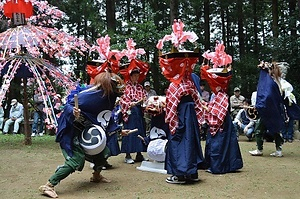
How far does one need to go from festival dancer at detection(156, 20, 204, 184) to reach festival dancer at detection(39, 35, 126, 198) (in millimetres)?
724

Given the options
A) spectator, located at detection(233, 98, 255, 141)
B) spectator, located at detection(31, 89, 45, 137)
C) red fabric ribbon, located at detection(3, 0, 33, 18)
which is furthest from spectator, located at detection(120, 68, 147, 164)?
spectator, located at detection(31, 89, 45, 137)

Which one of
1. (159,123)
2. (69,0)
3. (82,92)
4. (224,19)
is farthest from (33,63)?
(224,19)

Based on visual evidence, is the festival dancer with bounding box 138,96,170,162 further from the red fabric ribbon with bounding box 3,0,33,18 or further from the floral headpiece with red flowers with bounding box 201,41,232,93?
the red fabric ribbon with bounding box 3,0,33,18

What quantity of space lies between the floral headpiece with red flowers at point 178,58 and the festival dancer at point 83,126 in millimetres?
695

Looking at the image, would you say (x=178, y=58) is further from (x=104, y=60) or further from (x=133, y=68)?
(x=133, y=68)

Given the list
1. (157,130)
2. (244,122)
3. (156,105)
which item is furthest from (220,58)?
(244,122)

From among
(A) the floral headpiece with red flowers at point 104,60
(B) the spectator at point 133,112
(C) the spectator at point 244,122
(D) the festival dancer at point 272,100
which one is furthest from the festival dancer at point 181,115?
(C) the spectator at point 244,122

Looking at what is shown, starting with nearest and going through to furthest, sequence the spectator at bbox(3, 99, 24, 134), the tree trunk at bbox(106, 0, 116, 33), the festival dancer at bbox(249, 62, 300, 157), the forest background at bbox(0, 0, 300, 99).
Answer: the festival dancer at bbox(249, 62, 300, 157) < the forest background at bbox(0, 0, 300, 99) < the spectator at bbox(3, 99, 24, 134) < the tree trunk at bbox(106, 0, 116, 33)

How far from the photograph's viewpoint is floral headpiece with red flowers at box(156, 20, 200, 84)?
5.27m

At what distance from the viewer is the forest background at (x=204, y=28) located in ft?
39.4

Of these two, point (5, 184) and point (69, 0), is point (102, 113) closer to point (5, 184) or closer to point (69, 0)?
point (5, 184)

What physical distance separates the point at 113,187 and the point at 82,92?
4.22ft

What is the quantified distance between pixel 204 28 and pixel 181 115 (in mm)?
13747

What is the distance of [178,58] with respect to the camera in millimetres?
5266
